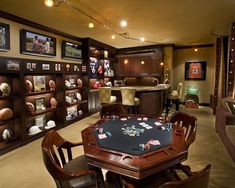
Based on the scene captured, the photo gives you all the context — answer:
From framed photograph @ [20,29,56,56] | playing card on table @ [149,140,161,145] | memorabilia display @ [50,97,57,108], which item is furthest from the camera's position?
memorabilia display @ [50,97,57,108]

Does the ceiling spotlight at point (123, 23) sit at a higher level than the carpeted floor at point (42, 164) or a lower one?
higher

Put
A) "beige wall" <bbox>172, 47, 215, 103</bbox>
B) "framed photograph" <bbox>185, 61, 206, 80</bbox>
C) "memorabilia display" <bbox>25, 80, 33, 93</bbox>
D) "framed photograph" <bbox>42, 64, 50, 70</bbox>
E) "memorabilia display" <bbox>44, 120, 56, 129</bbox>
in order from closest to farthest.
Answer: "memorabilia display" <bbox>25, 80, 33, 93</bbox> → "framed photograph" <bbox>42, 64, 50, 70</bbox> → "memorabilia display" <bbox>44, 120, 56, 129</bbox> → "beige wall" <bbox>172, 47, 215, 103</bbox> → "framed photograph" <bbox>185, 61, 206, 80</bbox>

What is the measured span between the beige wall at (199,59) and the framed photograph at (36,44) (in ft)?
18.6

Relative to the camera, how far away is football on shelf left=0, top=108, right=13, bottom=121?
337 centimetres

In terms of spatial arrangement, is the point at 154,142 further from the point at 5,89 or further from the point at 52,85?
the point at 52,85

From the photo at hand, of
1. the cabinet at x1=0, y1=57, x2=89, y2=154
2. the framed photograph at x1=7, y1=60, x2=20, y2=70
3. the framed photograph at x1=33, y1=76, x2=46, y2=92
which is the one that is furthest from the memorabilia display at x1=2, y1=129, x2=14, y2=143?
the framed photograph at x1=7, y1=60, x2=20, y2=70

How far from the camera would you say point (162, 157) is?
1.49 m

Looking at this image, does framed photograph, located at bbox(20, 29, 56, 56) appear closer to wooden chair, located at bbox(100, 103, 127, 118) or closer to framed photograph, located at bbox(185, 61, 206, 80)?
wooden chair, located at bbox(100, 103, 127, 118)

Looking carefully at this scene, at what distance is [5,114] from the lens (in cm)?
341

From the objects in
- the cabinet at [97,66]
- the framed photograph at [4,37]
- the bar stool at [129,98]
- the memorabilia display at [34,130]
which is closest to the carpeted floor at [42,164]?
the memorabilia display at [34,130]

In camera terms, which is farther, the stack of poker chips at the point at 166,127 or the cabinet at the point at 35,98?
the cabinet at the point at 35,98

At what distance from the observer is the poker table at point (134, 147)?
140 cm

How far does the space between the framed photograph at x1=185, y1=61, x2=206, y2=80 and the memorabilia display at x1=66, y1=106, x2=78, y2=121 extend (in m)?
5.25

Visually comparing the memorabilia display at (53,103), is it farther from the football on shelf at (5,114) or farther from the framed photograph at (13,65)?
the framed photograph at (13,65)
